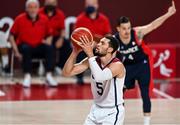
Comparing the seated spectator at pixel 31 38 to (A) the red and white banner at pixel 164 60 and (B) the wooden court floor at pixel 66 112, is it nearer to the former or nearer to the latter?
(B) the wooden court floor at pixel 66 112

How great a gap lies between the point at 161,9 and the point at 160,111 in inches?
178

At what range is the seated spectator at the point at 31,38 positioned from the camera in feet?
34.6

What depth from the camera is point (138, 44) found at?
7.31 m

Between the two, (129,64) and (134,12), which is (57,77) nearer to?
(134,12)

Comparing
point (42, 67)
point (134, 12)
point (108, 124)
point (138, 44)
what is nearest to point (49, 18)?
point (42, 67)

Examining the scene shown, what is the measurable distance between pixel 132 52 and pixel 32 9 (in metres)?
3.62

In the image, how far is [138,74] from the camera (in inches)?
286

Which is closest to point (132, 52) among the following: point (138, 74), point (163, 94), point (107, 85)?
point (138, 74)

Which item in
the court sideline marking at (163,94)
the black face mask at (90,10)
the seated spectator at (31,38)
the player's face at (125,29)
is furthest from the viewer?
the black face mask at (90,10)

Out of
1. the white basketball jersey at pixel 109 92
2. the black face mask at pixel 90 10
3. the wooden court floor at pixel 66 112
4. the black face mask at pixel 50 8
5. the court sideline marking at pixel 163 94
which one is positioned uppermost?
the black face mask at pixel 50 8

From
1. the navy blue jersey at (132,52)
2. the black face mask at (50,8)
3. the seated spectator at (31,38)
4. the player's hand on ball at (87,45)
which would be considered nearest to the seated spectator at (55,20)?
the black face mask at (50,8)

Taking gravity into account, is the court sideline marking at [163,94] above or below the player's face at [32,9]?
below

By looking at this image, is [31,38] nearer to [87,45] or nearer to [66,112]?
[66,112]

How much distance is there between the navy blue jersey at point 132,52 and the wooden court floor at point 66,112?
0.89 m
